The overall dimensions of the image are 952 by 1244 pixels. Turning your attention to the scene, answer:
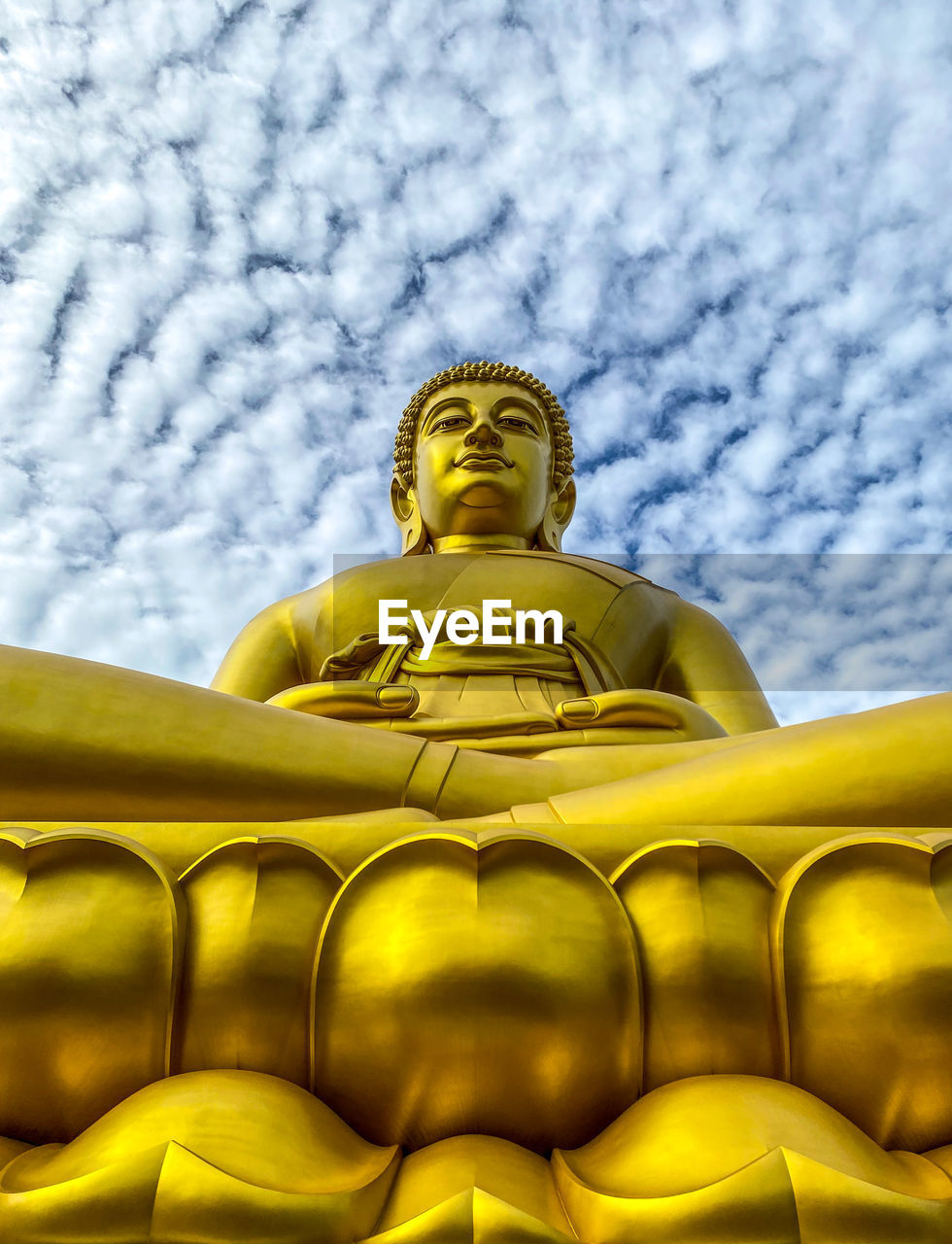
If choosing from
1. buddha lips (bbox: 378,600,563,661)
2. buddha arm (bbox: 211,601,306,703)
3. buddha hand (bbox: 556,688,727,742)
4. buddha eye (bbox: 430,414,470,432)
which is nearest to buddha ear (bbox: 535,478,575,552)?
buddha eye (bbox: 430,414,470,432)

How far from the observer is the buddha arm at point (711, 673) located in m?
4.55

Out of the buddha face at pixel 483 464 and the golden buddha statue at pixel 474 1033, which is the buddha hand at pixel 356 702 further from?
the buddha face at pixel 483 464

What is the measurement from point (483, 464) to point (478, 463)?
27mm

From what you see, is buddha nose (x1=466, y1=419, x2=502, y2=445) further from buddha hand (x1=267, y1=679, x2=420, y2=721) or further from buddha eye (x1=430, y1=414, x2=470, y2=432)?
buddha hand (x1=267, y1=679, x2=420, y2=721)

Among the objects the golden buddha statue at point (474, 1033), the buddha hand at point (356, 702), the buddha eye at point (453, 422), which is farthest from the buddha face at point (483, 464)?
the golden buddha statue at point (474, 1033)

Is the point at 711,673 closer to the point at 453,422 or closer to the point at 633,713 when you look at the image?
the point at 633,713

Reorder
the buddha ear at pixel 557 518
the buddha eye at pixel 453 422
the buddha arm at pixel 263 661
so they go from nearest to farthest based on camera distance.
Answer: the buddha arm at pixel 263 661 < the buddha eye at pixel 453 422 < the buddha ear at pixel 557 518

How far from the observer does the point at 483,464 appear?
5465mm

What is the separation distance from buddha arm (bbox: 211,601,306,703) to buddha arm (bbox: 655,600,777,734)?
180 cm

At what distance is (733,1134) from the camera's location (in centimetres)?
122

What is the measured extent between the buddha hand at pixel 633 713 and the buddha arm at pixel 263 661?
193 centimetres

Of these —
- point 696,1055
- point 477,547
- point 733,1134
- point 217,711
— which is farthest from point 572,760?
point 477,547

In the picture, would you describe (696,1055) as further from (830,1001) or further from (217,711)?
(217,711)

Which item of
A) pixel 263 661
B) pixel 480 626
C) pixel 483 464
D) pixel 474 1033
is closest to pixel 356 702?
pixel 480 626
